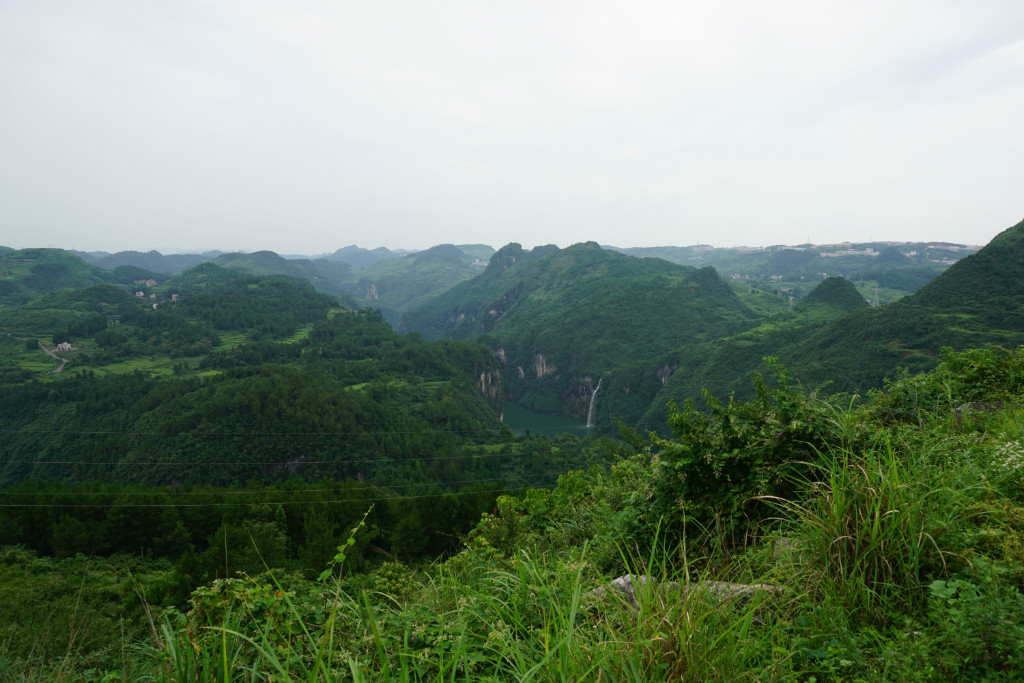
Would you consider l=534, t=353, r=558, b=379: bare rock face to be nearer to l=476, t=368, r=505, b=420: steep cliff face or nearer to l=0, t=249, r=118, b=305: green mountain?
l=476, t=368, r=505, b=420: steep cliff face

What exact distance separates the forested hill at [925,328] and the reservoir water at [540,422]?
Answer: 120 ft

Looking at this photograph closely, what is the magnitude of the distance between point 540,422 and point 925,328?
247 ft

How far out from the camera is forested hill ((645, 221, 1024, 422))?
50062mm

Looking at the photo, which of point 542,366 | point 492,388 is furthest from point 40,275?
point 542,366

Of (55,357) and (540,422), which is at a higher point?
(55,357)

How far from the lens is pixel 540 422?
11294 cm

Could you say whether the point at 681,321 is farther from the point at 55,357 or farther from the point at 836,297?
the point at 55,357

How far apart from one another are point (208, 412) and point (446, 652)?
6461 cm

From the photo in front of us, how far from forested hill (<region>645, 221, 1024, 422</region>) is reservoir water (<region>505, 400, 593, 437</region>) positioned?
120 ft

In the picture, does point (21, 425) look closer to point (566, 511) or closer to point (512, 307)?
point (566, 511)

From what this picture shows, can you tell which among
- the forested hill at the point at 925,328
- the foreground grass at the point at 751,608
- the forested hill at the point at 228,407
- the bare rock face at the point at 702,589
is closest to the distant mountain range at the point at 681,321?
the forested hill at the point at 925,328

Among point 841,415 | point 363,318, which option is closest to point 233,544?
point 841,415

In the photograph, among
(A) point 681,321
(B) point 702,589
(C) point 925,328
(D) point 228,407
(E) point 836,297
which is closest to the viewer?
(B) point 702,589

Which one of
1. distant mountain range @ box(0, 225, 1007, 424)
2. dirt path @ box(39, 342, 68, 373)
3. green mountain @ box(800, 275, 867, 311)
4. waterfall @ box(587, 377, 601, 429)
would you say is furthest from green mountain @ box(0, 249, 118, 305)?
green mountain @ box(800, 275, 867, 311)
